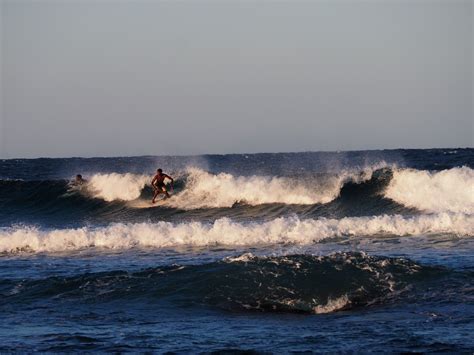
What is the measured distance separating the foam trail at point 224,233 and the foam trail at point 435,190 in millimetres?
4457

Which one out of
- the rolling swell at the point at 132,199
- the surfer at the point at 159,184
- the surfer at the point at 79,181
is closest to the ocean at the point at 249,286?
the rolling swell at the point at 132,199

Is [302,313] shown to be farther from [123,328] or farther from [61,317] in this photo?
[61,317]

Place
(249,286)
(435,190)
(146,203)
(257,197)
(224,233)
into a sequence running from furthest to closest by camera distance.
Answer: (146,203) → (257,197) → (435,190) → (224,233) → (249,286)

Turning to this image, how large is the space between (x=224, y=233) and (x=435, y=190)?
8.86m

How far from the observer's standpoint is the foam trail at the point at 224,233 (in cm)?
1673

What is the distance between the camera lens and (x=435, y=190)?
23188mm

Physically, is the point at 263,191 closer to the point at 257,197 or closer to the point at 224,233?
the point at 257,197

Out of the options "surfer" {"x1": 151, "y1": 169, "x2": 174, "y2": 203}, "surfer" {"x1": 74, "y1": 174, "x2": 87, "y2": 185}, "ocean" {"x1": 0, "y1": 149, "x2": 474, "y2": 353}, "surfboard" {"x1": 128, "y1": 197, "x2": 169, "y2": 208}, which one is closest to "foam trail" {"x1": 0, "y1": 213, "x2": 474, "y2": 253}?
"ocean" {"x1": 0, "y1": 149, "x2": 474, "y2": 353}

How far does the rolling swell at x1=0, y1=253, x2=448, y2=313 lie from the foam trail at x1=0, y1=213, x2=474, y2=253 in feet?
12.5

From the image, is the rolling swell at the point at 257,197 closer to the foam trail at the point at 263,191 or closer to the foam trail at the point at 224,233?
the foam trail at the point at 263,191

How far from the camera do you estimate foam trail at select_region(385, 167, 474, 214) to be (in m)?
22.2

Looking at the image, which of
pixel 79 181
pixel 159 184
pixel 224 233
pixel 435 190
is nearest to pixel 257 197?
pixel 159 184

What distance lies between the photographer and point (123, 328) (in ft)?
31.7

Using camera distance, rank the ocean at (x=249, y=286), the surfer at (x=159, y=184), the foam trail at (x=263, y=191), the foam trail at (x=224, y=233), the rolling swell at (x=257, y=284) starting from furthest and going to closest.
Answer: the surfer at (x=159, y=184) → the foam trail at (x=263, y=191) → the foam trail at (x=224, y=233) → the rolling swell at (x=257, y=284) → the ocean at (x=249, y=286)
